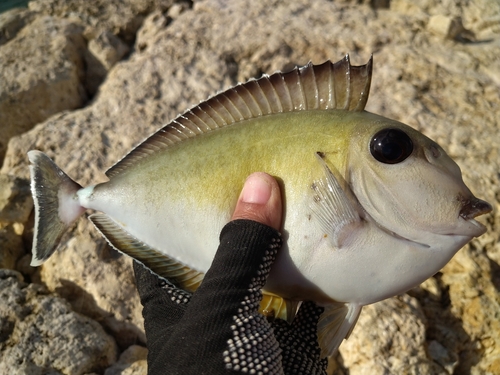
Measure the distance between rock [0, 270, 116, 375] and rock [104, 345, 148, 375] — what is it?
0.17ft

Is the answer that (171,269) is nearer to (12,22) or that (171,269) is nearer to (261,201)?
(261,201)

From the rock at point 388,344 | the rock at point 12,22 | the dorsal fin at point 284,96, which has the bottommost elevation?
the rock at point 388,344

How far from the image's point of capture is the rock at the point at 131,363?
2073 mm

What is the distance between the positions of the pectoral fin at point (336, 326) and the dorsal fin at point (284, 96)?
2.53 feet

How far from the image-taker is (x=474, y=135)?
287 centimetres

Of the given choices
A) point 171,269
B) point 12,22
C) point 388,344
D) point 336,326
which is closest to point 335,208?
point 336,326

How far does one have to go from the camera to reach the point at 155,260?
68.1 inches

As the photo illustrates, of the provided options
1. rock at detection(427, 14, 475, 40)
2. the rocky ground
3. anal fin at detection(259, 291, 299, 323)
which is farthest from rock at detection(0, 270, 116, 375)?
rock at detection(427, 14, 475, 40)

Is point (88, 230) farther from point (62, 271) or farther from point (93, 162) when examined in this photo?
point (93, 162)

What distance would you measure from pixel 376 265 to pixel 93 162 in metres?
2.09

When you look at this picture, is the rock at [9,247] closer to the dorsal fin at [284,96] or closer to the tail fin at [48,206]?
the tail fin at [48,206]


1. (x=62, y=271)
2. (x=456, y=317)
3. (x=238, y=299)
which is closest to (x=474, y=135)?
(x=456, y=317)

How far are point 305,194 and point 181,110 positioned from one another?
182 centimetres

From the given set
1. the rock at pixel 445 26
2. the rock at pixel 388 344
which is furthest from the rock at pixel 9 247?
the rock at pixel 445 26
